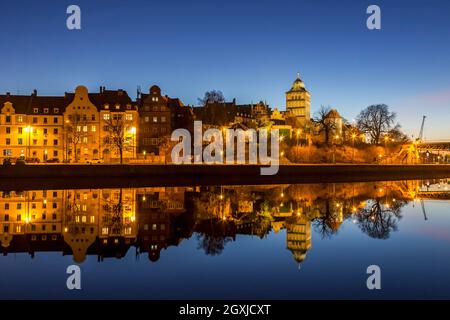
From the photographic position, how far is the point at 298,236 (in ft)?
77.7

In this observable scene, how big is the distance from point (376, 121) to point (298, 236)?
100 metres

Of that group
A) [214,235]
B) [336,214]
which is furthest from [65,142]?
[214,235]

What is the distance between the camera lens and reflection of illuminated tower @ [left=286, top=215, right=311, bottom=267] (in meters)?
19.4

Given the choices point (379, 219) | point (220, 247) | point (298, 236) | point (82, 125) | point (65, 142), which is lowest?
point (220, 247)

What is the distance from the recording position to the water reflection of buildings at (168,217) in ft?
73.5

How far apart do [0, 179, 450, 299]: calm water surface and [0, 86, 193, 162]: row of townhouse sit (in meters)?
47.2

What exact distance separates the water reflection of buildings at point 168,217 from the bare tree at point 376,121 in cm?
7056

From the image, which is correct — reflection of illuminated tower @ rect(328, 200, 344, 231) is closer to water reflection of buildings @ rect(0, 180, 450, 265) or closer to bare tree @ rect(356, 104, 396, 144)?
water reflection of buildings @ rect(0, 180, 450, 265)

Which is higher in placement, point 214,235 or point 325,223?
point 325,223

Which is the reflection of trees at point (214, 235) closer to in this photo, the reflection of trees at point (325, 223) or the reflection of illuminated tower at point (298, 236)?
the reflection of illuminated tower at point (298, 236)

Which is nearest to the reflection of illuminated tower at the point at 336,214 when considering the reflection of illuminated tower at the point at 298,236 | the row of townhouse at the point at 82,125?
the reflection of illuminated tower at the point at 298,236

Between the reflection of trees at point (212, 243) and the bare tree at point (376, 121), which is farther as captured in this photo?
the bare tree at point (376, 121)

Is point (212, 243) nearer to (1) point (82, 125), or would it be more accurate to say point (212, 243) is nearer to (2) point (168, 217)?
(2) point (168, 217)
